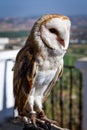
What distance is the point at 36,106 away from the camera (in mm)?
1590

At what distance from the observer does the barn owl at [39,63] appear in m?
1.43

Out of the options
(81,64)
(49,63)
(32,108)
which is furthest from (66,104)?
(49,63)

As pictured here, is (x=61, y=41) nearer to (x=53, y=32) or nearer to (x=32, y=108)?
(x=53, y=32)

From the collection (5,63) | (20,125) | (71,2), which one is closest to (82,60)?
(5,63)

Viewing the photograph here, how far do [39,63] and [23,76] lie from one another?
0.33 ft

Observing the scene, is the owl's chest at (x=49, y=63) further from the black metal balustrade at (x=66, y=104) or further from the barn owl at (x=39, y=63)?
A: the black metal balustrade at (x=66, y=104)

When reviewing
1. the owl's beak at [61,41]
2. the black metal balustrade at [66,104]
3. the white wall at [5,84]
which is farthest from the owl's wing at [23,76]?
the black metal balustrade at [66,104]

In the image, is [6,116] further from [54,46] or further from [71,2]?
[71,2]

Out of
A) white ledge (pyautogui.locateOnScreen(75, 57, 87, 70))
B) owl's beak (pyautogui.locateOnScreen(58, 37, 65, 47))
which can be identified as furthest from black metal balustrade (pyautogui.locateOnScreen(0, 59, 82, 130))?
owl's beak (pyautogui.locateOnScreen(58, 37, 65, 47))

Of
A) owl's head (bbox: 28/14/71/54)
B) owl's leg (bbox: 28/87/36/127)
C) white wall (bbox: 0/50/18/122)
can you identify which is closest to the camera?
owl's head (bbox: 28/14/71/54)

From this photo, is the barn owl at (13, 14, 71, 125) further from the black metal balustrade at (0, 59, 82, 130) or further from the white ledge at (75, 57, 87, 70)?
the black metal balustrade at (0, 59, 82, 130)

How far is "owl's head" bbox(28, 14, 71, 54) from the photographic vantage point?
143 centimetres

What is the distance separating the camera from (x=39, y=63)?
146 cm

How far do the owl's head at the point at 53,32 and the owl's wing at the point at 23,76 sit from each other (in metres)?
0.09
